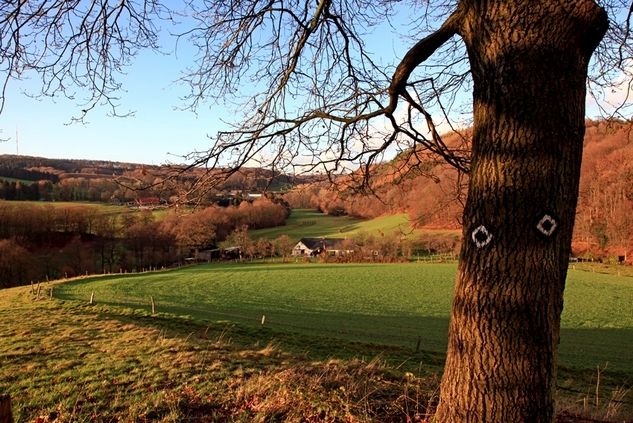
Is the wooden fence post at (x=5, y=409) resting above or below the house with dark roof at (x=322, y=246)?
above

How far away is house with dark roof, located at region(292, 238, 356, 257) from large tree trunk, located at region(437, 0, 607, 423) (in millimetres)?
56064

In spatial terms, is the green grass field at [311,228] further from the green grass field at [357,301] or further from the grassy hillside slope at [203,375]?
the grassy hillside slope at [203,375]

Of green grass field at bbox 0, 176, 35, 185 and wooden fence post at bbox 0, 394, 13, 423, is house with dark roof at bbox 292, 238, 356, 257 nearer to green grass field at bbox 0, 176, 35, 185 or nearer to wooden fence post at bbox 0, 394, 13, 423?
green grass field at bbox 0, 176, 35, 185

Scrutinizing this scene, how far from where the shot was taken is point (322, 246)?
213 ft

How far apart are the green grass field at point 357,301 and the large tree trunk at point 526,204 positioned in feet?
51.7

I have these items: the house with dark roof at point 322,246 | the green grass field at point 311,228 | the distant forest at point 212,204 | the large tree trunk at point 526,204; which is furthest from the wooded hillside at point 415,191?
the green grass field at point 311,228

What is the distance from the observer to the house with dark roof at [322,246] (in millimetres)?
59369

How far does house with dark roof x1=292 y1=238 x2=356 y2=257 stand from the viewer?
59369 mm

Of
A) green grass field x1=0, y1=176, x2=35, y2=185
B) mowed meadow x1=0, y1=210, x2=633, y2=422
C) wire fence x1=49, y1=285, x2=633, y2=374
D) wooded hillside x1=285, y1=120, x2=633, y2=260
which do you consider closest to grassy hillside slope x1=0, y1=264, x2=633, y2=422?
mowed meadow x1=0, y1=210, x2=633, y2=422

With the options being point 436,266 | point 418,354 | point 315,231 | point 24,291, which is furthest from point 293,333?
point 315,231

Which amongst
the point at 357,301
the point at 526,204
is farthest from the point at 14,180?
the point at 526,204

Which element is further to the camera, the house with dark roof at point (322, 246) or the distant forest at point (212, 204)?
the house with dark roof at point (322, 246)

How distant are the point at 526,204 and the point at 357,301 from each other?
93.3ft

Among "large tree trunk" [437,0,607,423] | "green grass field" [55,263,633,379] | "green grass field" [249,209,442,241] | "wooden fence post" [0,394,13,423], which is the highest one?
"large tree trunk" [437,0,607,423]
